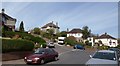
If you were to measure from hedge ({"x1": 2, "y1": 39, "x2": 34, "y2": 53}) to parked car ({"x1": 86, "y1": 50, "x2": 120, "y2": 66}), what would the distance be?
12.4m

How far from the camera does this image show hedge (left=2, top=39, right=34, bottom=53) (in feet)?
90.3

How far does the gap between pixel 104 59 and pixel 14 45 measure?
48.1 ft

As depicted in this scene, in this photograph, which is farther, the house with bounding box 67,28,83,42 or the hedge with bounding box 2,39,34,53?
the house with bounding box 67,28,83,42

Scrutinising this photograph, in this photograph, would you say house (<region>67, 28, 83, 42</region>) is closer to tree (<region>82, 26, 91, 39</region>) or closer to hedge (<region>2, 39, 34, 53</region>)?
tree (<region>82, 26, 91, 39</region>)

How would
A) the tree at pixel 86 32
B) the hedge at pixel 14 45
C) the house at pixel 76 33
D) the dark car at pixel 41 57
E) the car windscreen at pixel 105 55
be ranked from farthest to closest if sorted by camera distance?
1. the house at pixel 76 33
2. the tree at pixel 86 32
3. the hedge at pixel 14 45
4. the dark car at pixel 41 57
5. the car windscreen at pixel 105 55

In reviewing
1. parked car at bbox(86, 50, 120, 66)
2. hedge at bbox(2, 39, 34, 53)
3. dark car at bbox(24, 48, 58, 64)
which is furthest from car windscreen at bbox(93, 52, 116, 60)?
hedge at bbox(2, 39, 34, 53)

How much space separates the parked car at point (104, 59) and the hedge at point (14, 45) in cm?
1235

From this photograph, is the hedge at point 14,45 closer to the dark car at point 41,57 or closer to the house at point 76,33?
the dark car at point 41,57

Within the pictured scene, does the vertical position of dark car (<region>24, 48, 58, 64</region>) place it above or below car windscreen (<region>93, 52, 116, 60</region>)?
below

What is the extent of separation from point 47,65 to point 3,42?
547cm

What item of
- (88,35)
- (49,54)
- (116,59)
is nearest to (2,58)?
(49,54)

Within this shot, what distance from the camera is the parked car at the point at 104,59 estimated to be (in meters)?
15.5

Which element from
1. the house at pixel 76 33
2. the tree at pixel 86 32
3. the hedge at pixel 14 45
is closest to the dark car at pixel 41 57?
the hedge at pixel 14 45

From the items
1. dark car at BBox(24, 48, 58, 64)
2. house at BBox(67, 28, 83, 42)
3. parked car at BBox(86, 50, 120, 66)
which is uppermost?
house at BBox(67, 28, 83, 42)
